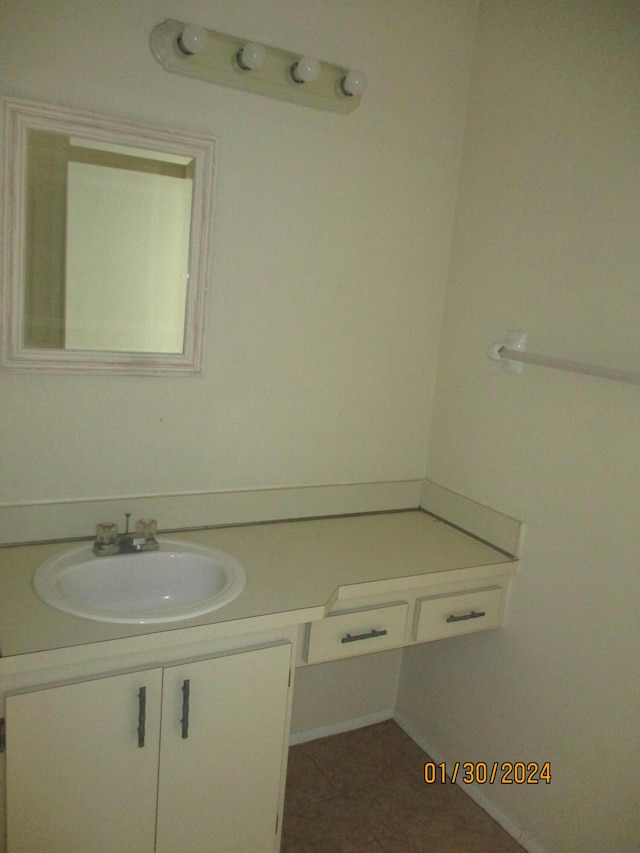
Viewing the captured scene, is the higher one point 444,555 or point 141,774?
point 444,555

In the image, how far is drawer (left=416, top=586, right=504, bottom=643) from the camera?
1.77 m

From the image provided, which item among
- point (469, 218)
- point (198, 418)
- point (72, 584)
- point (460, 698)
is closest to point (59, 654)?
point (72, 584)

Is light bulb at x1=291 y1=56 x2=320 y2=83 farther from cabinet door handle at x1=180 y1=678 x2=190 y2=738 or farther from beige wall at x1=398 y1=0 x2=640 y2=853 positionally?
cabinet door handle at x1=180 y1=678 x2=190 y2=738

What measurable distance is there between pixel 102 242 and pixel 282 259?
0.51m

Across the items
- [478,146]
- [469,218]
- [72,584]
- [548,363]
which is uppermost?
[478,146]

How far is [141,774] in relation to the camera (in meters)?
1.36

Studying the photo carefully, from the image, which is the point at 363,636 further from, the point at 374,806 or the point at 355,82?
the point at 355,82

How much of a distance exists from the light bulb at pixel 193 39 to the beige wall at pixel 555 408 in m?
0.92

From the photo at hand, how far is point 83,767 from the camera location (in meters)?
1.29

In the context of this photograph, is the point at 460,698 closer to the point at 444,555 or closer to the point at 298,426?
the point at 444,555

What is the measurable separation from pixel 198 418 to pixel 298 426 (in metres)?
0.32

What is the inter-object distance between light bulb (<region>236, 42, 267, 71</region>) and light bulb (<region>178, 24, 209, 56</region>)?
0.33 feet

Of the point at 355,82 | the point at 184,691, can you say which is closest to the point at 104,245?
the point at 355,82
